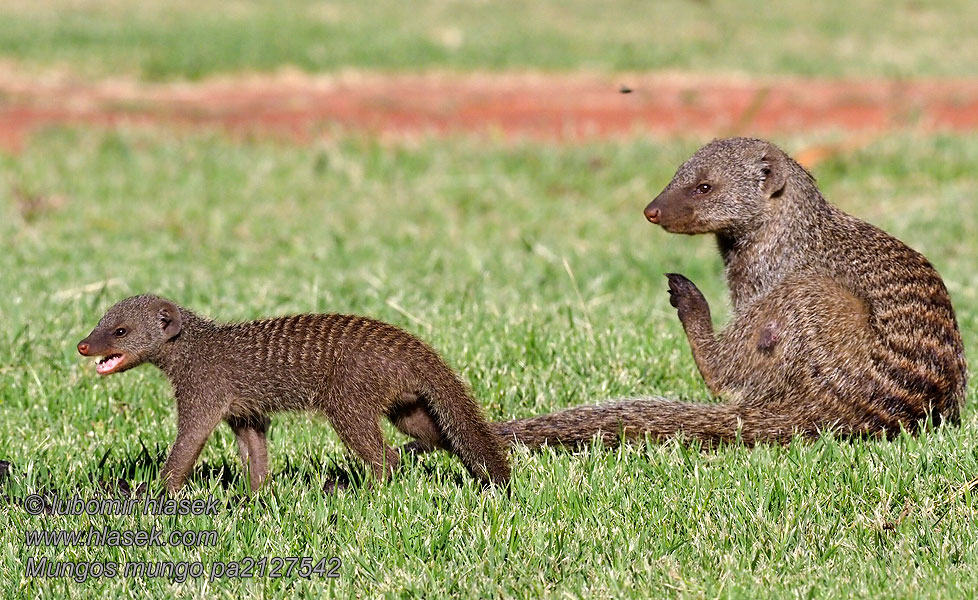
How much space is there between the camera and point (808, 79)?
1470 centimetres

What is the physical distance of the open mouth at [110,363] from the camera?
362 cm

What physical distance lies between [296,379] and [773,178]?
1864mm

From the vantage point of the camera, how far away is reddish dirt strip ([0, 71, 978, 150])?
1078 cm

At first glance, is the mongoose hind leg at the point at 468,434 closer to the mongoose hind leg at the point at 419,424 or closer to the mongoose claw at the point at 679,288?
the mongoose hind leg at the point at 419,424

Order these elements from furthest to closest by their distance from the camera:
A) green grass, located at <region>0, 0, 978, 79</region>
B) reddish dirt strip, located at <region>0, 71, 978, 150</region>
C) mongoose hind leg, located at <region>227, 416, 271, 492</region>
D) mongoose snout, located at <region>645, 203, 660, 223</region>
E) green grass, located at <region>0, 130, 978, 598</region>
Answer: green grass, located at <region>0, 0, 978, 79</region> → reddish dirt strip, located at <region>0, 71, 978, 150</region> → mongoose snout, located at <region>645, 203, 660, 223</region> → mongoose hind leg, located at <region>227, 416, 271, 492</region> → green grass, located at <region>0, 130, 978, 598</region>

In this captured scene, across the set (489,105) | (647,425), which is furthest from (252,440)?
(489,105)

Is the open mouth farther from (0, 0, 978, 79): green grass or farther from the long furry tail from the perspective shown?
(0, 0, 978, 79): green grass

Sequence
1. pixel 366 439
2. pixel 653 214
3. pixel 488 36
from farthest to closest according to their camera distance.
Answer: pixel 488 36, pixel 653 214, pixel 366 439

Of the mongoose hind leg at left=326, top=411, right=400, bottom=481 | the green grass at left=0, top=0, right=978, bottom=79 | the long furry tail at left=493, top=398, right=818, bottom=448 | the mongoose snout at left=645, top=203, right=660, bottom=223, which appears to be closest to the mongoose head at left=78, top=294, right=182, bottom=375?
the mongoose hind leg at left=326, top=411, right=400, bottom=481

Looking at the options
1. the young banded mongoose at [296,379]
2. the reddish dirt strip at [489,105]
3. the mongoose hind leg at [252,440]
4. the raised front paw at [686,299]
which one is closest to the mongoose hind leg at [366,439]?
the young banded mongoose at [296,379]

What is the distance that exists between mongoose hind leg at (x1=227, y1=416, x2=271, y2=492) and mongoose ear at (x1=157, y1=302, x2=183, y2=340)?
0.99 ft

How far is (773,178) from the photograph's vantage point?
438 cm

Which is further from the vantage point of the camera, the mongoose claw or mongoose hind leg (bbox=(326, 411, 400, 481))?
the mongoose claw

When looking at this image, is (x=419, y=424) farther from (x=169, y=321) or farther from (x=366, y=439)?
(x=169, y=321)
